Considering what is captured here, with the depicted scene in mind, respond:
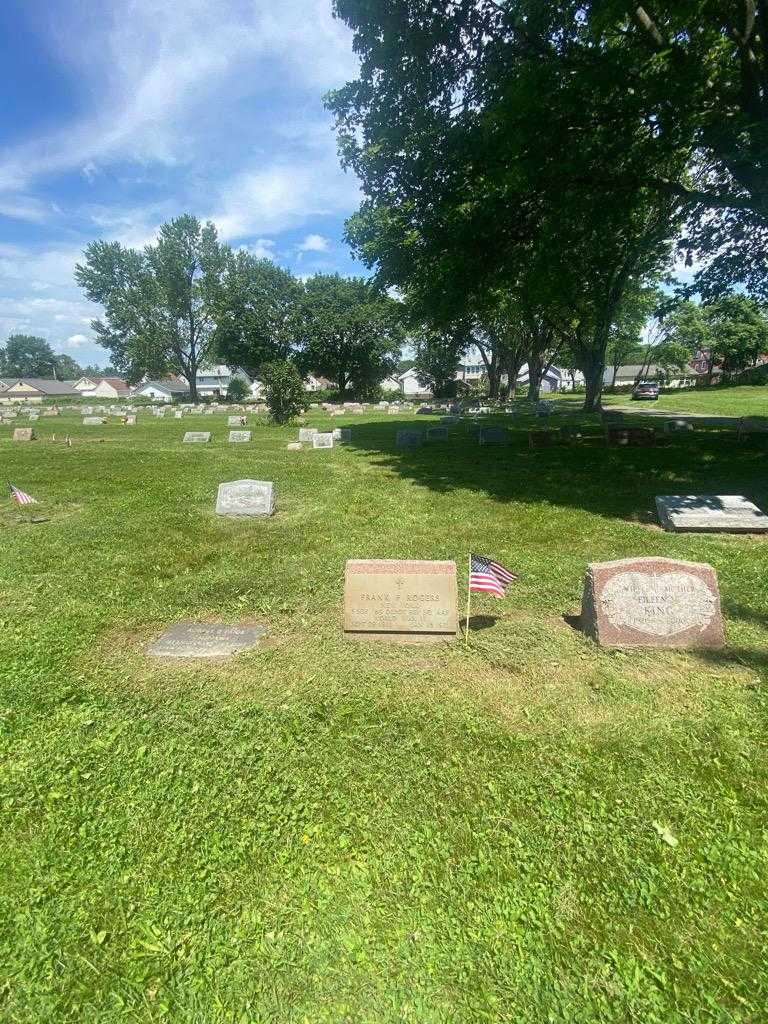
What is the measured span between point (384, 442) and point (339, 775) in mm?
20472

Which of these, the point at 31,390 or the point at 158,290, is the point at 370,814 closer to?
the point at 158,290

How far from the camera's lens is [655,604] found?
5355mm

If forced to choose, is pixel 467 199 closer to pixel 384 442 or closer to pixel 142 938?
pixel 384 442

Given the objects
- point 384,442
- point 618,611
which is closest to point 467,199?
point 384,442

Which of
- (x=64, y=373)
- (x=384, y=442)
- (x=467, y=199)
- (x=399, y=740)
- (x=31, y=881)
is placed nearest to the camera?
(x=31, y=881)

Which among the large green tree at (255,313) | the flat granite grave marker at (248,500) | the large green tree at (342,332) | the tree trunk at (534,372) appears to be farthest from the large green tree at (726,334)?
the flat granite grave marker at (248,500)

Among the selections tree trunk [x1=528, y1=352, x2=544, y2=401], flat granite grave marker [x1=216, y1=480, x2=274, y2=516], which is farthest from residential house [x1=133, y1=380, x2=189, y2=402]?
flat granite grave marker [x1=216, y1=480, x2=274, y2=516]

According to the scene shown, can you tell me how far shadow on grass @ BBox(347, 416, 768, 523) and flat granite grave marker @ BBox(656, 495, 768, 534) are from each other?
0.64 meters

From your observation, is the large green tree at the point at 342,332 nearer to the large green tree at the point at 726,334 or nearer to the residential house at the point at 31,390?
the large green tree at the point at 726,334

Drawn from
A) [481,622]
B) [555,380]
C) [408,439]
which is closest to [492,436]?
[408,439]

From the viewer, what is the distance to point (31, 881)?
9.63ft

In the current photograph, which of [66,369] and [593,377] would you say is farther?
[66,369]

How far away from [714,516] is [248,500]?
30.6 ft

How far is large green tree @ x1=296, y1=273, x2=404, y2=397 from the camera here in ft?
196
